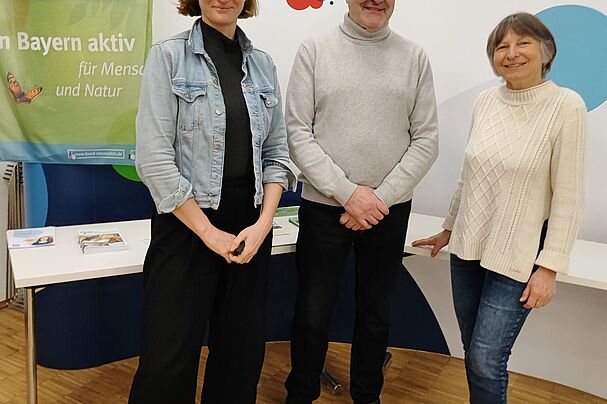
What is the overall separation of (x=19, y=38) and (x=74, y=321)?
3.95ft

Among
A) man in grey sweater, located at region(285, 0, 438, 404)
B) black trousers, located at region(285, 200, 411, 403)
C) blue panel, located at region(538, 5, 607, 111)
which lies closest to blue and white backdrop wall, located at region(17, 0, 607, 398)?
blue panel, located at region(538, 5, 607, 111)

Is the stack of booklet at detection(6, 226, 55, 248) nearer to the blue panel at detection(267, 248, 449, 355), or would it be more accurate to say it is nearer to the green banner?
the green banner

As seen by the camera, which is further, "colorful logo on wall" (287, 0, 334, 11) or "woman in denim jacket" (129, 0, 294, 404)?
"colorful logo on wall" (287, 0, 334, 11)

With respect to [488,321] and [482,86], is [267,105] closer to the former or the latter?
[488,321]

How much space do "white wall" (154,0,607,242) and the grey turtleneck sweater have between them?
68 centimetres

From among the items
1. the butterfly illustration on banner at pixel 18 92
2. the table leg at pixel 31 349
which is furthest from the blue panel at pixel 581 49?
the table leg at pixel 31 349

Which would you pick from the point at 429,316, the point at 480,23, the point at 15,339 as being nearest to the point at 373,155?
the point at 480,23

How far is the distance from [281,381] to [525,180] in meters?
1.48

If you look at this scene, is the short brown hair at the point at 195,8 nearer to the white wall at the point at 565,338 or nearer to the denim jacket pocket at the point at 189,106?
the denim jacket pocket at the point at 189,106

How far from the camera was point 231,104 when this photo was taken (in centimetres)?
158

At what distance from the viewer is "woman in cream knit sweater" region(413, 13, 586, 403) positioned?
5.17ft

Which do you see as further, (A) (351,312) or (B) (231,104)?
(A) (351,312)

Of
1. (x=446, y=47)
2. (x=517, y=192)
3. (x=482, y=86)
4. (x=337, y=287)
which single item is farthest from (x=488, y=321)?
(x=446, y=47)

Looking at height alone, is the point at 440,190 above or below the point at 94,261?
above
